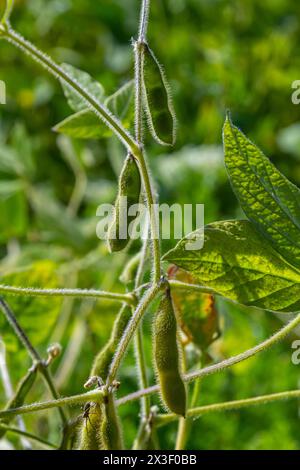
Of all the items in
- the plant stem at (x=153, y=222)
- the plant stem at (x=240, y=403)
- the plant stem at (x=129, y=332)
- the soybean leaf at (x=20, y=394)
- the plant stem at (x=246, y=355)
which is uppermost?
the plant stem at (x=153, y=222)

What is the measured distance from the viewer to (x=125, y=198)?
2.54ft

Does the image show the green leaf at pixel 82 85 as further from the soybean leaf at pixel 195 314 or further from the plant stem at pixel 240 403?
the plant stem at pixel 240 403

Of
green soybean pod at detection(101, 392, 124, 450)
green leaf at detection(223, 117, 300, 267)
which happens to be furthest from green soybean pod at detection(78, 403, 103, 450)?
green leaf at detection(223, 117, 300, 267)

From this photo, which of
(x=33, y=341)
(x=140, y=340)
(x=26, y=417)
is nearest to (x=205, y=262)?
(x=140, y=340)

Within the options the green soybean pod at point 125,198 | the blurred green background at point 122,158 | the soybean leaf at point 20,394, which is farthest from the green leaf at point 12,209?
the green soybean pod at point 125,198

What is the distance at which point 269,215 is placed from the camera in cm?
75

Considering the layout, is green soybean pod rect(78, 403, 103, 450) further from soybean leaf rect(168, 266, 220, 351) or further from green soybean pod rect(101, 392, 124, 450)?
soybean leaf rect(168, 266, 220, 351)

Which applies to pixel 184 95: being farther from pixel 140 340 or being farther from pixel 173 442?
pixel 140 340

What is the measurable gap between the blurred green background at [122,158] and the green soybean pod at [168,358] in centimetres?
35

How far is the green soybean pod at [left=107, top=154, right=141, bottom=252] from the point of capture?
77cm

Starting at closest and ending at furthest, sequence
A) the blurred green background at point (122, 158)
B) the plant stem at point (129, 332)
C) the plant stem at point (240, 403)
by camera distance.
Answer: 1. the plant stem at point (129, 332)
2. the plant stem at point (240, 403)
3. the blurred green background at point (122, 158)

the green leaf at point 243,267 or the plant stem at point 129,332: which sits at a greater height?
the green leaf at point 243,267

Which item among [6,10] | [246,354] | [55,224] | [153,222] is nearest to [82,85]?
[6,10]

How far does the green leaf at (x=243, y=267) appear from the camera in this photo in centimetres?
75
